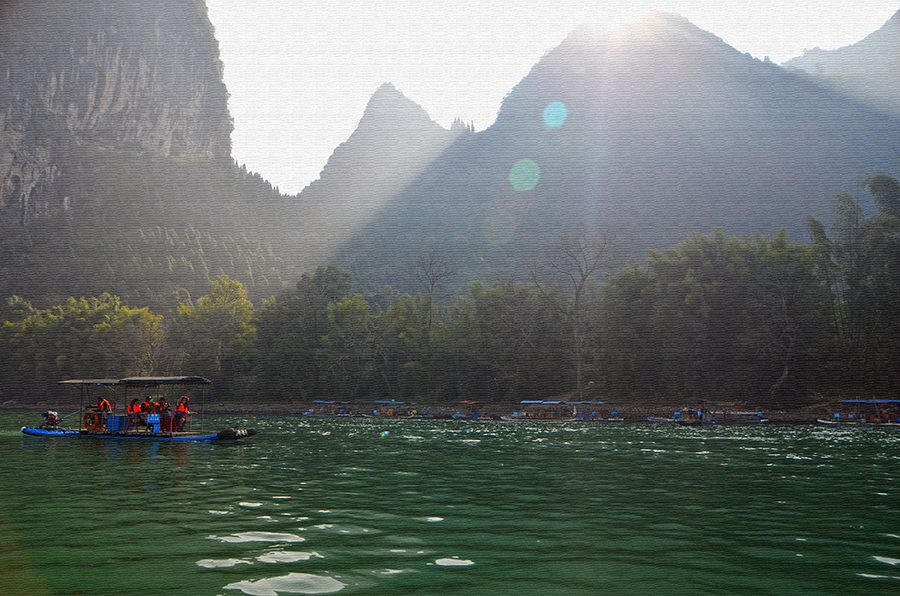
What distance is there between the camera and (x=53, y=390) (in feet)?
226

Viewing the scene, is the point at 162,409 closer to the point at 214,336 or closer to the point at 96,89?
the point at 214,336

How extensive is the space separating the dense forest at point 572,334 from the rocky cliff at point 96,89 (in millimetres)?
64811

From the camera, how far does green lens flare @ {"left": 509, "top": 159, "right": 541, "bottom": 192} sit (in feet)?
396

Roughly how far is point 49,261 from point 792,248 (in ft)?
334

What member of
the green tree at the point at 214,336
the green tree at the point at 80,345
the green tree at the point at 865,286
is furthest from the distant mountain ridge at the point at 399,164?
the green tree at the point at 865,286

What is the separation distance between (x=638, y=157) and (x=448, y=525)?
11287 centimetres

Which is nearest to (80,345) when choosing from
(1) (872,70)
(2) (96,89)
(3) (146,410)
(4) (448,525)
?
(3) (146,410)

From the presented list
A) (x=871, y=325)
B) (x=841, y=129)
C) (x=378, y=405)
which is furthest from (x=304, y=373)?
(x=841, y=129)

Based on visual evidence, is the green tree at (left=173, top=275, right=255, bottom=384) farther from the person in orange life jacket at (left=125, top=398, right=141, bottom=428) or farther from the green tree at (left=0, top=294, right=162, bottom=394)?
the person in orange life jacket at (left=125, top=398, right=141, bottom=428)

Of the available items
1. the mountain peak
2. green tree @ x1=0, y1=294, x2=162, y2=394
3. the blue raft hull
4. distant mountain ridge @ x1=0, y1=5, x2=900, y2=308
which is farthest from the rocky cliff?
the blue raft hull

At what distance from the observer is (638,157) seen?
114m

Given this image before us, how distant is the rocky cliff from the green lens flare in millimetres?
82535

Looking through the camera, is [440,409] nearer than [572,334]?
Yes

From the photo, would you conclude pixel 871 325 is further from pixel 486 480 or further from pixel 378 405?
pixel 486 480
